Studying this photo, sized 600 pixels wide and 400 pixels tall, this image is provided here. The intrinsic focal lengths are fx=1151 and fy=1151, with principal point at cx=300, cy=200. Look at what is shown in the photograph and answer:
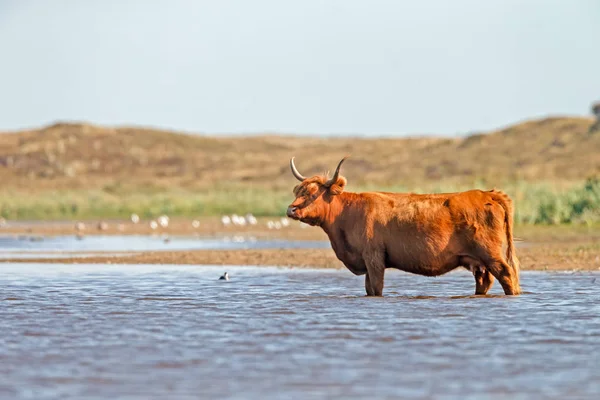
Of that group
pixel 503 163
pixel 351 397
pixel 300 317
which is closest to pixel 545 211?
pixel 300 317

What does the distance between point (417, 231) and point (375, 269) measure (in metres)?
0.65

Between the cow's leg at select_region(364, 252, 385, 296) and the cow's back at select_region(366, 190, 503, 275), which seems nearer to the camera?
the cow's back at select_region(366, 190, 503, 275)

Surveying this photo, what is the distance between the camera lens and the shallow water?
25.2 meters

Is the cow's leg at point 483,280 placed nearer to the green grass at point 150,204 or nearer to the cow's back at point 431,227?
the cow's back at point 431,227

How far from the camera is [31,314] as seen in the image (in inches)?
475

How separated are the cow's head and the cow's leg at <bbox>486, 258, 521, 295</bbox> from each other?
6.76 ft

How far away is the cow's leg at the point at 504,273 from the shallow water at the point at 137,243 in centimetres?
1188

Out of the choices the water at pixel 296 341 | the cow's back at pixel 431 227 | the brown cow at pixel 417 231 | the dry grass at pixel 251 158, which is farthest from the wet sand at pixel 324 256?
the dry grass at pixel 251 158

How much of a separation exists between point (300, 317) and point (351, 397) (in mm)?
4186

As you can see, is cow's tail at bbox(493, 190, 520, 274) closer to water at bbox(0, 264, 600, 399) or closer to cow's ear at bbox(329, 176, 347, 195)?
water at bbox(0, 264, 600, 399)

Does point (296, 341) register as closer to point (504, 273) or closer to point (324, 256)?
point (504, 273)

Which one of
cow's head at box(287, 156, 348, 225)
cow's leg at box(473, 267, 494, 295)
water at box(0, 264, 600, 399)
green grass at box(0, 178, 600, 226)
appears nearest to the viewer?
water at box(0, 264, 600, 399)

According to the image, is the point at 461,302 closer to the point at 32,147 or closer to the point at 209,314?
the point at 209,314

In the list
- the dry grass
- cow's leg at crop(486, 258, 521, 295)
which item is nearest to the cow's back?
cow's leg at crop(486, 258, 521, 295)
